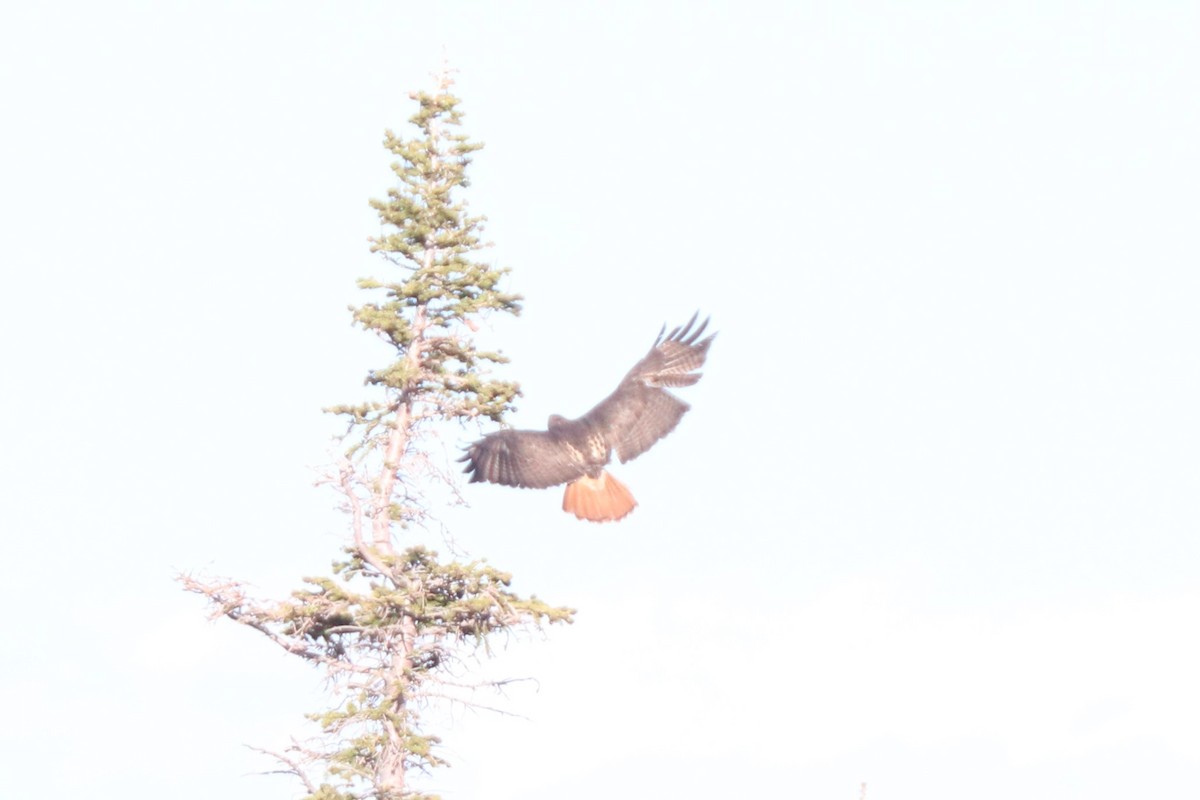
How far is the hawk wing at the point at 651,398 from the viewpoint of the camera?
22.6 meters

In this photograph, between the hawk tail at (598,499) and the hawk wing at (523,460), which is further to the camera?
the hawk wing at (523,460)

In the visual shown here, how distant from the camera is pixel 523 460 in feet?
73.3

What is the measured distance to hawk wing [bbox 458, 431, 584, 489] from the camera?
2214 cm

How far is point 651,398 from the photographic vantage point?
2286 centimetres

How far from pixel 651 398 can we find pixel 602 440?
82 cm

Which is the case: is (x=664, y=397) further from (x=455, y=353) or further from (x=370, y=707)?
(x=370, y=707)

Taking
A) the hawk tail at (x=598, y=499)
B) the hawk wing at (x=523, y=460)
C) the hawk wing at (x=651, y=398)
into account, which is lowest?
the hawk tail at (x=598, y=499)

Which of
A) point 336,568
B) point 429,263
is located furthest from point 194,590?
point 429,263

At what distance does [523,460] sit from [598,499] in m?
1.20

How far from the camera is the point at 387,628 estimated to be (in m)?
19.5

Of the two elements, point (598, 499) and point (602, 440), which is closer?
point (598, 499)

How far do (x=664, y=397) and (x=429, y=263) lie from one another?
131 inches

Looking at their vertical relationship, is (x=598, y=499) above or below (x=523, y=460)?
below

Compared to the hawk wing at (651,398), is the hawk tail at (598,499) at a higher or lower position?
lower
